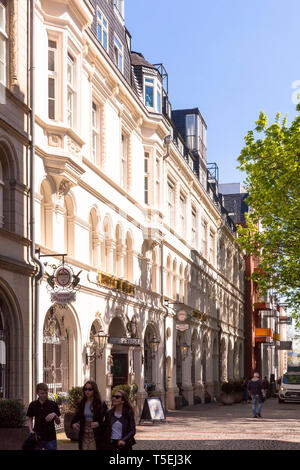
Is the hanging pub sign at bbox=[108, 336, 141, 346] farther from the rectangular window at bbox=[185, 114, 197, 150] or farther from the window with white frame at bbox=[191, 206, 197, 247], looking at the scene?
the rectangular window at bbox=[185, 114, 197, 150]

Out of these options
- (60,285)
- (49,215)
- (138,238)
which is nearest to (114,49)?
(138,238)

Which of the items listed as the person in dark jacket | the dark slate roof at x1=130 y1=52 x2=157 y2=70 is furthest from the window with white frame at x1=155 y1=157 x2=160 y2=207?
the person in dark jacket

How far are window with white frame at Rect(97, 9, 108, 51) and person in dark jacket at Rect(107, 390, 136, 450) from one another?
57.4ft

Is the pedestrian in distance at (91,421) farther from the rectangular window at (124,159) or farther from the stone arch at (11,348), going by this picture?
the rectangular window at (124,159)

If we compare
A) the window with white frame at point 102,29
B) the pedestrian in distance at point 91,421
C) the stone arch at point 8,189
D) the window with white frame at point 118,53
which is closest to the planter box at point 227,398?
the window with white frame at point 118,53

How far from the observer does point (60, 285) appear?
64.3 ft

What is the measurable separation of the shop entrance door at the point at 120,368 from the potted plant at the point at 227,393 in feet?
47.9

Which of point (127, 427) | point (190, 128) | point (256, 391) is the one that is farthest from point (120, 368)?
point (190, 128)

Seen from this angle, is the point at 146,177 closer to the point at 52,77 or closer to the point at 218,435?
the point at 52,77

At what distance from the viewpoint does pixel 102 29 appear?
26500 mm

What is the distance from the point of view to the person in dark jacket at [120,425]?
10.2m

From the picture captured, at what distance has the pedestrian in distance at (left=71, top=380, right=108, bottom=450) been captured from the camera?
414 inches

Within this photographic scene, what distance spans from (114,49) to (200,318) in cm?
1897

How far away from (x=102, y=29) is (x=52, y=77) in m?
5.87
